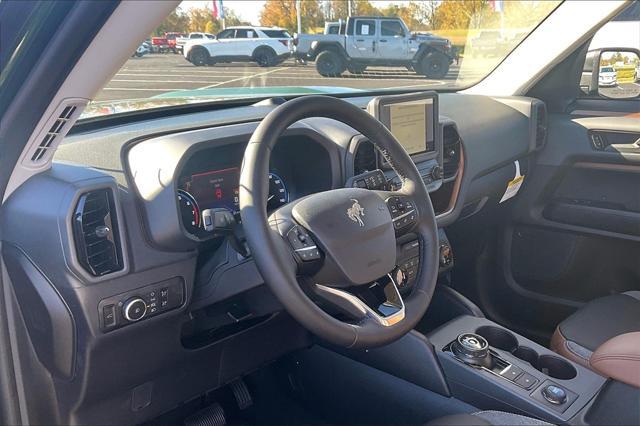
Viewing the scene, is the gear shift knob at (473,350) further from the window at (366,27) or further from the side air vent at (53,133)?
the window at (366,27)

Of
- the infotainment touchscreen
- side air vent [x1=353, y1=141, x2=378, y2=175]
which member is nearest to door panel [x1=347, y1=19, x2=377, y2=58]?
the infotainment touchscreen

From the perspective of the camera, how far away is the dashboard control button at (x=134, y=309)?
1.56 m

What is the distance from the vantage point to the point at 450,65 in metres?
3.38

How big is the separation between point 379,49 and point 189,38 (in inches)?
95.3

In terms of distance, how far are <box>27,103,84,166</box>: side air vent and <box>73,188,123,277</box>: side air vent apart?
141 millimetres

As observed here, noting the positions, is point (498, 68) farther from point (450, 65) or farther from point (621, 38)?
point (621, 38)

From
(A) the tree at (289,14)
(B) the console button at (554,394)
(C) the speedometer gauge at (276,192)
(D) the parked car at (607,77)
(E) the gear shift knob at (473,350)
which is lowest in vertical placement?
(B) the console button at (554,394)

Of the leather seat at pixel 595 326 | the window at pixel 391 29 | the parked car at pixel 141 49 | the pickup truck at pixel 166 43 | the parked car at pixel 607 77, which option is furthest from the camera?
the window at pixel 391 29

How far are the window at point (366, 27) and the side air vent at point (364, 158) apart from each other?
6.56 ft

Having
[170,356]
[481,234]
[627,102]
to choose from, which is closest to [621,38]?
[627,102]

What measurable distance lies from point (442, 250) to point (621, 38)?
1358mm

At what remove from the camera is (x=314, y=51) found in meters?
3.38

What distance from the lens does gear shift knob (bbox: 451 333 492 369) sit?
2.02 meters

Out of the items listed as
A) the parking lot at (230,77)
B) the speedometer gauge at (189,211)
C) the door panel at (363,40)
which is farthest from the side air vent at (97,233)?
the door panel at (363,40)
